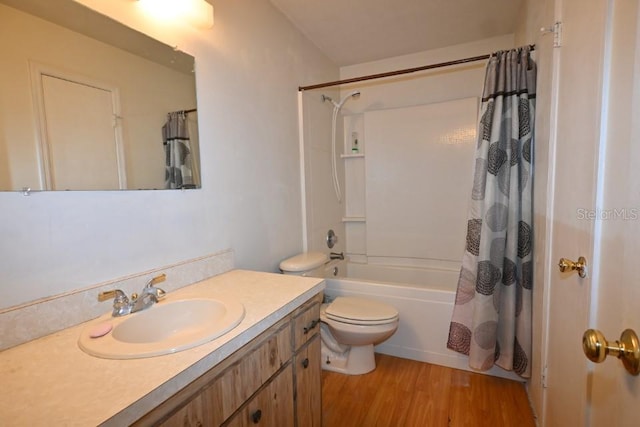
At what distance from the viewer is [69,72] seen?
97 cm

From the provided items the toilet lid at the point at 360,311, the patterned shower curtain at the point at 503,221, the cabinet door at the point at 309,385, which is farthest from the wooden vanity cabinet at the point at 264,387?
the patterned shower curtain at the point at 503,221

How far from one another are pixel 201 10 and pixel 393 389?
7.27 feet

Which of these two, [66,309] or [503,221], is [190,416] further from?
[503,221]

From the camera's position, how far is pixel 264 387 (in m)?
0.98

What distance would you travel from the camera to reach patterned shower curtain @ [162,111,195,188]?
1.29 metres

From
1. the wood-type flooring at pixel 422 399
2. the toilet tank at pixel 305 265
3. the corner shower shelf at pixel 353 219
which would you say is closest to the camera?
the wood-type flooring at pixel 422 399

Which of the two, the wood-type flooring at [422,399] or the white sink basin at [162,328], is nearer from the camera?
the white sink basin at [162,328]

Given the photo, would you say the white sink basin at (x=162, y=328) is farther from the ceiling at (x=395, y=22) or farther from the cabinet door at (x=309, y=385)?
the ceiling at (x=395, y=22)

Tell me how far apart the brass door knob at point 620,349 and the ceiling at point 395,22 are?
2124 millimetres

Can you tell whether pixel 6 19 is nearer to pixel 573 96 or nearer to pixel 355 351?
pixel 573 96

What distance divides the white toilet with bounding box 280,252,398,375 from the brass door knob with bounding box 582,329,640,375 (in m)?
1.26

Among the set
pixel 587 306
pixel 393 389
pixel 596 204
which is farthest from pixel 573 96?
pixel 393 389

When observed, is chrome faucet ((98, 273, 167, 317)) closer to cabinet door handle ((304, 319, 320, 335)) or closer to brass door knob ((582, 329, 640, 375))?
cabinet door handle ((304, 319, 320, 335))

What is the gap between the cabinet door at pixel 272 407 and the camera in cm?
90
